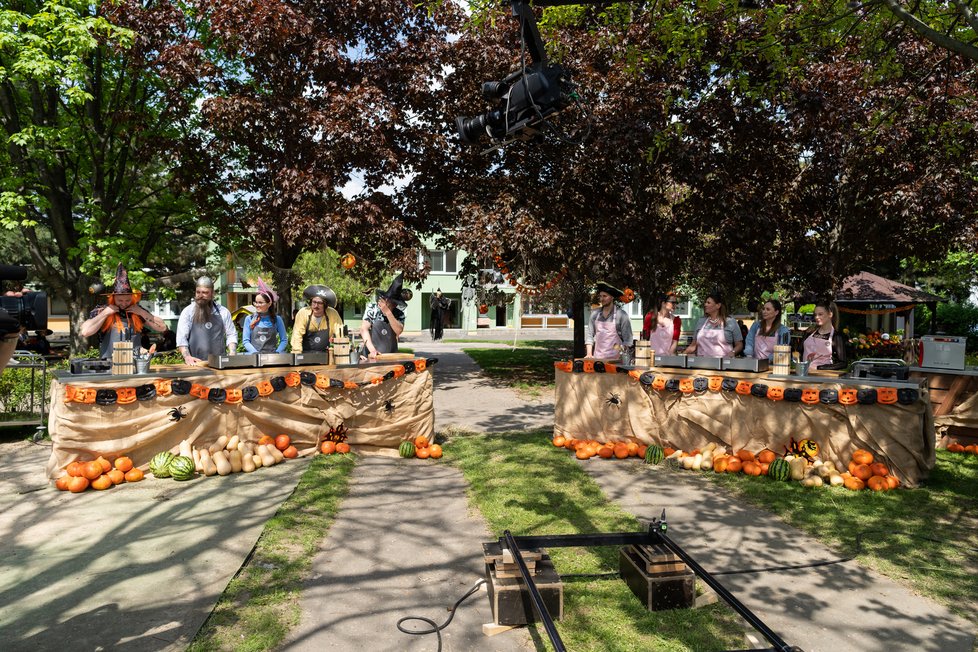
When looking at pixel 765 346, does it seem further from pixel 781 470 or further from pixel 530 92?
pixel 530 92

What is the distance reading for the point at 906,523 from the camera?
516 centimetres

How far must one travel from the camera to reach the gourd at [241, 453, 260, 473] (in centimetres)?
642

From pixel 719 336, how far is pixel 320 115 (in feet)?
29.8

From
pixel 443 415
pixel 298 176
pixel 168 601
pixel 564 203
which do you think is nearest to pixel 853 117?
pixel 564 203

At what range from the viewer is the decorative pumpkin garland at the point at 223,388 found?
19.1 feet

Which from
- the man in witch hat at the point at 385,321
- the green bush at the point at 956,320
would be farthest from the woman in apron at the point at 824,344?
the green bush at the point at 956,320

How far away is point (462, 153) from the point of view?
15.1m

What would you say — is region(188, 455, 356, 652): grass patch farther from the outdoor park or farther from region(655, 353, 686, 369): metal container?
region(655, 353, 686, 369): metal container

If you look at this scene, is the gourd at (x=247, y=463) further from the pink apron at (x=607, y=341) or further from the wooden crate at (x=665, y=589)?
the pink apron at (x=607, y=341)

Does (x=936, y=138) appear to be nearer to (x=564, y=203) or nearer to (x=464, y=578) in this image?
(x=564, y=203)

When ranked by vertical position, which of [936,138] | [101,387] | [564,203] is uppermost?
[936,138]

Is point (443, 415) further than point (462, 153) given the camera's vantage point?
No

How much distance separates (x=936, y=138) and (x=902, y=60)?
1871 mm

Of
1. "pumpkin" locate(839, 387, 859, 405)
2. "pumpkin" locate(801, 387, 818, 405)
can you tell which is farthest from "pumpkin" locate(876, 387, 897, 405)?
"pumpkin" locate(801, 387, 818, 405)
